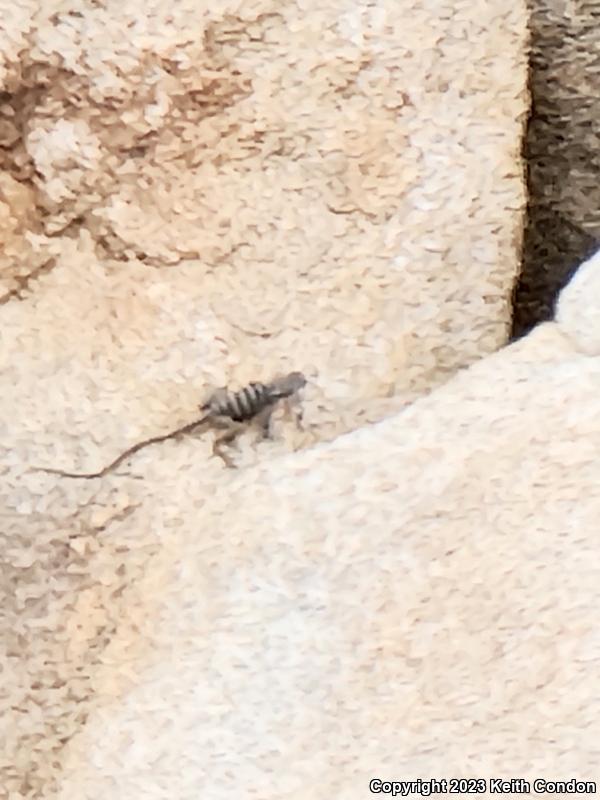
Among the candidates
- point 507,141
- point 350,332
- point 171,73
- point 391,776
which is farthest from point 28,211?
point 391,776

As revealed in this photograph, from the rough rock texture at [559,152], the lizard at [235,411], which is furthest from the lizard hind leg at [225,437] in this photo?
the rough rock texture at [559,152]

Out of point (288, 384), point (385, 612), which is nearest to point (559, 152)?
point (288, 384)

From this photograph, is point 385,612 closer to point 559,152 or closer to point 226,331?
point 226,331

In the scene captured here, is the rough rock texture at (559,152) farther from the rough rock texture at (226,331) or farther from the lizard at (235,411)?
the lizard at (235,411)

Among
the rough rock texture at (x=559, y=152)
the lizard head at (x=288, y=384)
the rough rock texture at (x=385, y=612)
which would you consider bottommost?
the rough rock texture at (x=385, y=612)

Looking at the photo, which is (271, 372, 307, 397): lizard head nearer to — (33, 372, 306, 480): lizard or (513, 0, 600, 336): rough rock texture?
(33, 372, 306, 480): lizard

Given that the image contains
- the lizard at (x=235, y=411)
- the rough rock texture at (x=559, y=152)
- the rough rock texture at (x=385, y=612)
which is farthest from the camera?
the rough rock texture at (x=559, y=152)

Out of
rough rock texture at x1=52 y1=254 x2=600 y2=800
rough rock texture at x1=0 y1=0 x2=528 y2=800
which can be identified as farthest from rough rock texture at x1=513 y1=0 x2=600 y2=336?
rough rock texture at x1=52 y1=254 x2=600 y2=800

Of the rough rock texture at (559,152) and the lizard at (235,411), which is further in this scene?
the rough rock texture at (559,152)
